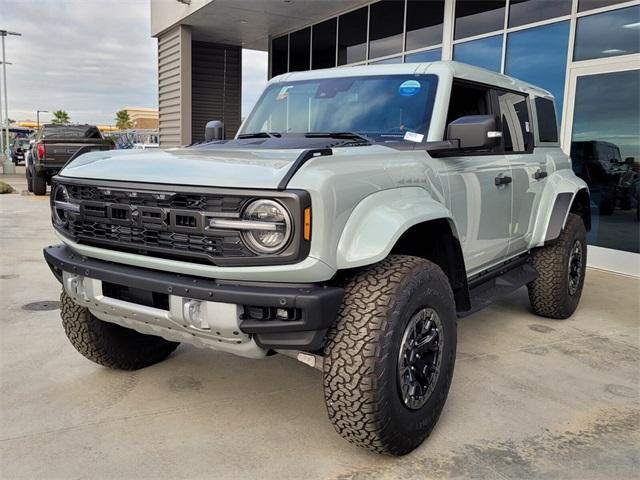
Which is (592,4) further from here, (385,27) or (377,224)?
(377,224)

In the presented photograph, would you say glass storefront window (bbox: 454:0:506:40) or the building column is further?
the building column

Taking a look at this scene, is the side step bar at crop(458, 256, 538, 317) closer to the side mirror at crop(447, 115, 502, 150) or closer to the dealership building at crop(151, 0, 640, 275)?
the side mirror at crop(447, 115, 502, 150)

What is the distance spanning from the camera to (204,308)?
224 centimetres

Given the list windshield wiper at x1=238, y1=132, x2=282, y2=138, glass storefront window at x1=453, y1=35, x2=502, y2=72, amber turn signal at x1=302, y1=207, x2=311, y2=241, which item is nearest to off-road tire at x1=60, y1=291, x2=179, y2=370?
windshield wiper at x1=238, y1=132, x2=282, y2=138

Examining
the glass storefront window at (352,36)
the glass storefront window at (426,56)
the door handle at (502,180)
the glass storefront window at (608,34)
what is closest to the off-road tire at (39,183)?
the glass storefront window at (352,36)

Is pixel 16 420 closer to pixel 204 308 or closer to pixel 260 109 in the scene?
pixel 204 308

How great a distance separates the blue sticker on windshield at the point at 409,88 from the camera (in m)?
3.31

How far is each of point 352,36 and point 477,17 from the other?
11.2ft

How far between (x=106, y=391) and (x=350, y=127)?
2074 millimetres

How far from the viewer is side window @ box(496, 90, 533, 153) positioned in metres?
3.96

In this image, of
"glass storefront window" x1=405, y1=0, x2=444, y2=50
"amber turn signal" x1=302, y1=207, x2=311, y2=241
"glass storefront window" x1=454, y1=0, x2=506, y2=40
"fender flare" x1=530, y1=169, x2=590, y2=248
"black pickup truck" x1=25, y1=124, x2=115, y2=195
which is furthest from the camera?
"black pickup truck" x1=25, y1=124, x2=115, y2=195

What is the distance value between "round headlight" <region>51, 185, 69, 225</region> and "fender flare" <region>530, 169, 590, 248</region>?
3241mm

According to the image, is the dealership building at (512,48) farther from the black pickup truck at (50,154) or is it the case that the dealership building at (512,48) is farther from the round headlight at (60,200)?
the round headlight at (60,200)

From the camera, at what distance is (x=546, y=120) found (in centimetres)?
481
